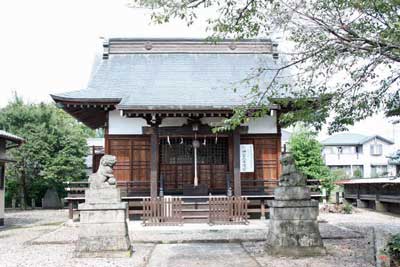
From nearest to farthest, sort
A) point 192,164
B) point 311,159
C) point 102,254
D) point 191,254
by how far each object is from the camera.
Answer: point 102,254 < point 191,254 < point 192,164 < point 311,159

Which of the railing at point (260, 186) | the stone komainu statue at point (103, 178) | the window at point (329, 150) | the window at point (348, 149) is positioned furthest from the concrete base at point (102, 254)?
the window at point (348, 149)

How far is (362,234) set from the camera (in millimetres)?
10789

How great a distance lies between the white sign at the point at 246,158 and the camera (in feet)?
48.8

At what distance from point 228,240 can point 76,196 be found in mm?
6719

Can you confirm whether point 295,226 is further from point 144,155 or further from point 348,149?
point 348,149

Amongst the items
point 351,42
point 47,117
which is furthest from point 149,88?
point 47,117

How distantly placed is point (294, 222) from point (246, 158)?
676cm

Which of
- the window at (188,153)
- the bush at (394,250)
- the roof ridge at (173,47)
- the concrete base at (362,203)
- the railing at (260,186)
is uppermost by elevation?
the roof ridge at (173,47)

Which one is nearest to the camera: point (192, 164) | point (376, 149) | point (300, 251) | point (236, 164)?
point (300, 251)

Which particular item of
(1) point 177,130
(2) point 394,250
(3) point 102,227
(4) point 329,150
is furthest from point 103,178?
(4) point 329,150

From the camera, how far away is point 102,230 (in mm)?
8281

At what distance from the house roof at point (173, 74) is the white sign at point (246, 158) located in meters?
1.83

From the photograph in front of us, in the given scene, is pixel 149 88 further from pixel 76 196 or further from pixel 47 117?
pixel 47 117

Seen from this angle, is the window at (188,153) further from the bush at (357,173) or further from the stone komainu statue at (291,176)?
the bush at (357,173)
